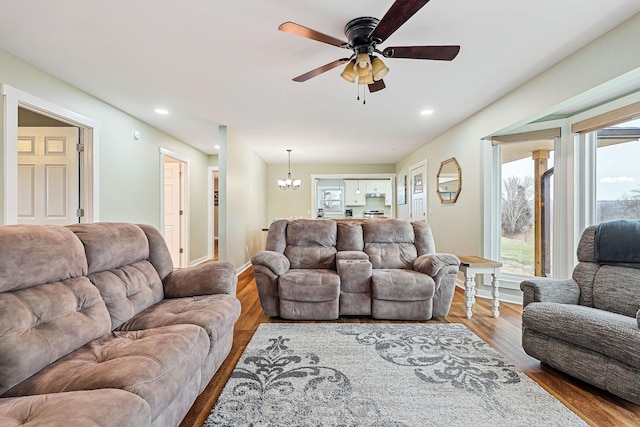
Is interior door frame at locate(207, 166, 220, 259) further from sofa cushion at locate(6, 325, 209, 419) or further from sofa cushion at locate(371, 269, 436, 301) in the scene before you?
sofa cushion at locate(6, 325, 209, 419)

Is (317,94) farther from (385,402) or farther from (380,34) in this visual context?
(385,402)

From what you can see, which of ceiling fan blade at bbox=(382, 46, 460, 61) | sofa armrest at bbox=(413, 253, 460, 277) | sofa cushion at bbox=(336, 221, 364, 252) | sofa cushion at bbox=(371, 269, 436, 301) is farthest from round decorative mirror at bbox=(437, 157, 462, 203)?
ceiling fan blade at bbox=(382, 46, 460, 61)

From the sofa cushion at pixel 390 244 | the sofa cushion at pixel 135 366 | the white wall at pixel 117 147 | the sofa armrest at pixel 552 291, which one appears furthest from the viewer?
the sofa cushion at pixel 390 244

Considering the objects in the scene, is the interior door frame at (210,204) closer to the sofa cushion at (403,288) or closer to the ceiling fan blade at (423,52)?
the sofa cushion at (403,288)

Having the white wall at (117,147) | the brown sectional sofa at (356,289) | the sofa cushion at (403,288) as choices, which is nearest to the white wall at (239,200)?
the white wall at (117,147)

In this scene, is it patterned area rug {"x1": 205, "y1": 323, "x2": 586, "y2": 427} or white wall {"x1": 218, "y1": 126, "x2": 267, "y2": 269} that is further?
white wall {"x1": 218, "y1": 126, "x2": 267, "y2": 269}

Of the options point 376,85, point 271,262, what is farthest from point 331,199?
point 376,85

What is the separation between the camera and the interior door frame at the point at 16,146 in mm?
2398

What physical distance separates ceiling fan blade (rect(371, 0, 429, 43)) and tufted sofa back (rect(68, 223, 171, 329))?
2175mm

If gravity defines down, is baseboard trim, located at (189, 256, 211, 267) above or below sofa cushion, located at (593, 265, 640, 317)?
below

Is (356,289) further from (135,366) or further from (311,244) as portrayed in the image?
(135,366)

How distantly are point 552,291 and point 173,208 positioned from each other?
19.0 ft

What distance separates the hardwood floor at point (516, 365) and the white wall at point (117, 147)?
7.03 ft

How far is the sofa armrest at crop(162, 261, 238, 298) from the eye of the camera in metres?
2.24
